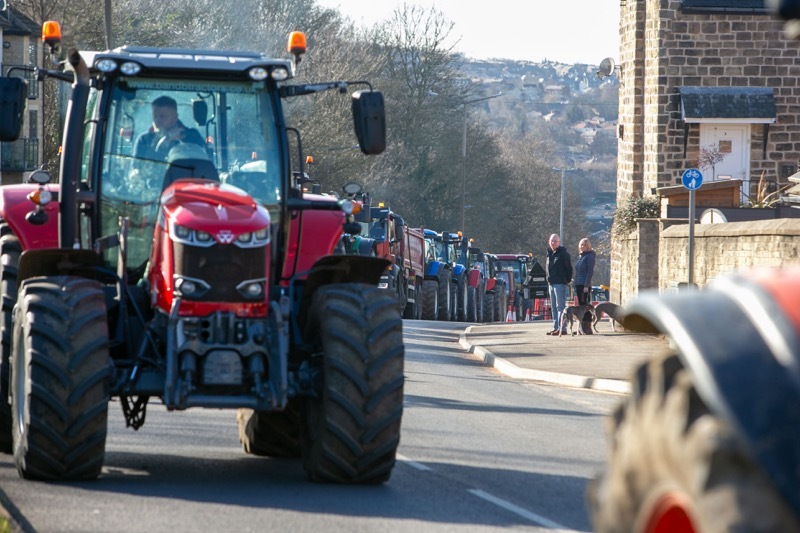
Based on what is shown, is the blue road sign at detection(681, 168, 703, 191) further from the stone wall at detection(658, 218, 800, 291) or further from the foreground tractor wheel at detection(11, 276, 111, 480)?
the foreground tractor wheel at detection(11, 276, 111, 480)

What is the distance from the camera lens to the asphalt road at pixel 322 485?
25.9 feet

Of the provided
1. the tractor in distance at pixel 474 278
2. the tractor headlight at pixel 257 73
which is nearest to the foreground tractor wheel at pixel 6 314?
the tractor headlight at pixel 257 73

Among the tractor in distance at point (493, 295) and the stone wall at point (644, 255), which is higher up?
the stone wall at point (644, 255)

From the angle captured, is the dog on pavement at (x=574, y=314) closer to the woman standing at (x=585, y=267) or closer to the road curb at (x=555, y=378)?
the woman standing at (x=585, y=267)


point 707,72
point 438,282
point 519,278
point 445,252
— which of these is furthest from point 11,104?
point 519,278

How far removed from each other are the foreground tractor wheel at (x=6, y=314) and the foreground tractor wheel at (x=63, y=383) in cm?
92

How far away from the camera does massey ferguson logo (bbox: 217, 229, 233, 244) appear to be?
9.02 meters

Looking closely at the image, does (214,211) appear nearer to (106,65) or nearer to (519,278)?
(106,65)

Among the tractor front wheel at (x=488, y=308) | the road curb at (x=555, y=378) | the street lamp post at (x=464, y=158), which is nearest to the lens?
the road curb at (x=555, y=378)

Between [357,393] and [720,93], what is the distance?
103 ft

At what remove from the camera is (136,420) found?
9719mm

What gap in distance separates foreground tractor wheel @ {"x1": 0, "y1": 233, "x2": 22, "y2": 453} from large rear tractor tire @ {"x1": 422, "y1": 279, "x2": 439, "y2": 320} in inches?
1224

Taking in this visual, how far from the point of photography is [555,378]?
19.4 m

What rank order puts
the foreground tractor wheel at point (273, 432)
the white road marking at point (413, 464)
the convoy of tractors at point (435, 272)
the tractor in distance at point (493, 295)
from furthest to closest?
the tractor in distance at point (493, 295) < the convoy of tractors at point (435, 272) < the foreground tractor wheel at point (273, 432) < the white road marking at point (413, 464)
